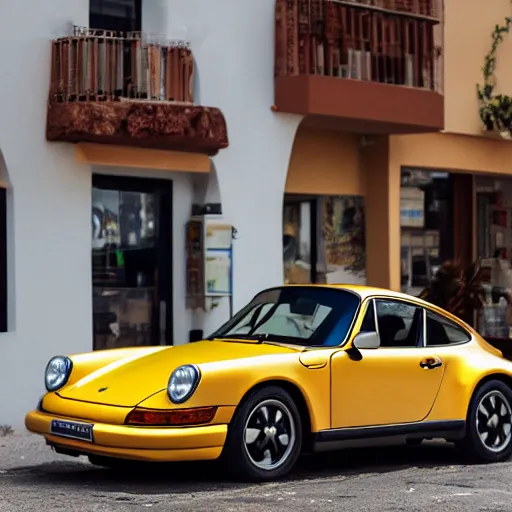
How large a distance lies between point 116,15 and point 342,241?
498cm

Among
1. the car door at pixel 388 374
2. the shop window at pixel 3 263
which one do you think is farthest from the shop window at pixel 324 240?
the car door at pixel 388 374

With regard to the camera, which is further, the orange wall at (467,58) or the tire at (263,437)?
the orange wall at (467,58)

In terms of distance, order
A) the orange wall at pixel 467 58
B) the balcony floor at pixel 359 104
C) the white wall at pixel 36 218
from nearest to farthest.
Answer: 1. the white wall at pixel 36 218
2. the balcony floor at pixel 359 104
3. the orange wall at pixel 467 58

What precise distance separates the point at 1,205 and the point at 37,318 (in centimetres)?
123

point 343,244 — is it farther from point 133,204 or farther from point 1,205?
point 1,205

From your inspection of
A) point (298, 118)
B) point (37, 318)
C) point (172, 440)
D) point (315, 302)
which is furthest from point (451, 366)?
point (298, 118)

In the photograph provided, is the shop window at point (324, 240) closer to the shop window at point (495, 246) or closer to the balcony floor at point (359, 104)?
the balcony floor at point (359, 104)

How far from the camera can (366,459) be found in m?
10.1

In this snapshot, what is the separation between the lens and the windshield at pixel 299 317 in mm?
9117

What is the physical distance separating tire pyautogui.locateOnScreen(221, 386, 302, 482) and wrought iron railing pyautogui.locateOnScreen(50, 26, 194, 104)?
17.5 feet

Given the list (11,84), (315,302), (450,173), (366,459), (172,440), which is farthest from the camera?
(450,173)

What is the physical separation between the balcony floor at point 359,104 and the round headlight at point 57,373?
6164 mm

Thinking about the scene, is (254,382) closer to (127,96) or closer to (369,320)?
(369,320)

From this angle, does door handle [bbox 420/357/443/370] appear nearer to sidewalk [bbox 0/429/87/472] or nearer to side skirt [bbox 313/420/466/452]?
side skirt [bbox 313/420/466/452]
